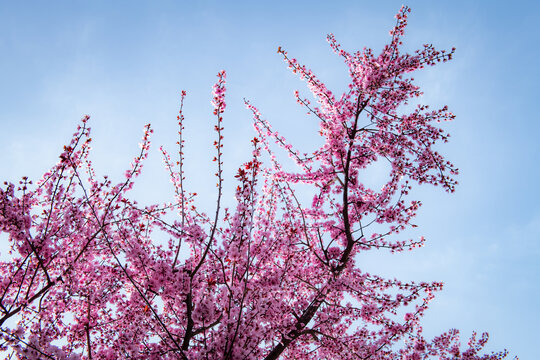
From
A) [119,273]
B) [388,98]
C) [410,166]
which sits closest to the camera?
[119,273]

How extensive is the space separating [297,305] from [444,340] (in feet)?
15.7

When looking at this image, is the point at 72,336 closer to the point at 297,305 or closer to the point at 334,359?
the point at 297,305

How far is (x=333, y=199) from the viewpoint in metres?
8.73

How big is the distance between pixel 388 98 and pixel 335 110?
1.40 meters

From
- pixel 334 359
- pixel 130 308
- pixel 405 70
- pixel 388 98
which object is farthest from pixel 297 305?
pixel 405 70

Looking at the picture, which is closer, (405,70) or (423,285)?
(423,285)

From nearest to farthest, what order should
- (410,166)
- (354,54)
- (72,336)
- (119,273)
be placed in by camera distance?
(119,273) → (72,336) → (410,166) → (354,54)

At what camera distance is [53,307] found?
261 inches

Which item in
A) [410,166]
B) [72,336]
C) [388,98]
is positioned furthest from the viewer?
[388,98]

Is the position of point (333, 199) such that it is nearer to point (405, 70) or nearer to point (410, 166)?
point (410, 166)

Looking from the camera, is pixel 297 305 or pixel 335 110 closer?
pixel 297 305

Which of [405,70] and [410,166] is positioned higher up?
[405,70]

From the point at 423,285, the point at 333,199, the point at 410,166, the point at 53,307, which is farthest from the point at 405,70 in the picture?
the point at 53,307

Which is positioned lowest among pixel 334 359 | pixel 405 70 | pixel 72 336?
pixel 72 336
